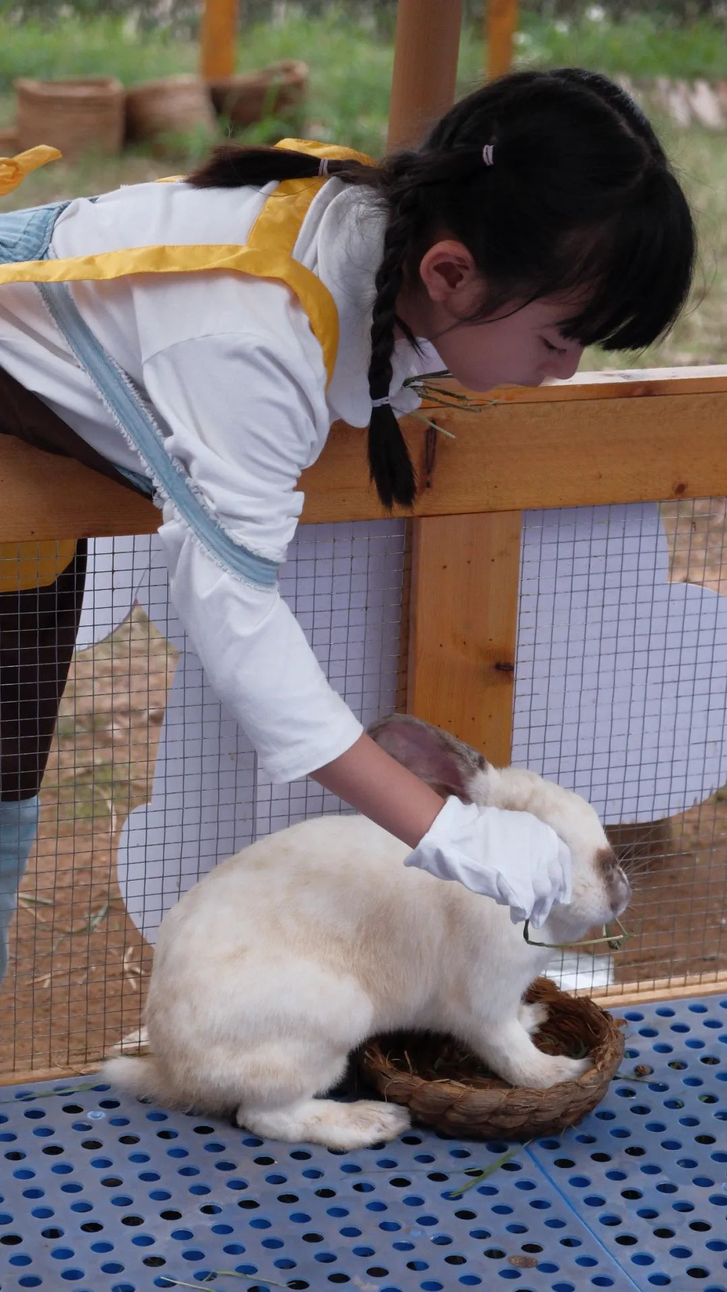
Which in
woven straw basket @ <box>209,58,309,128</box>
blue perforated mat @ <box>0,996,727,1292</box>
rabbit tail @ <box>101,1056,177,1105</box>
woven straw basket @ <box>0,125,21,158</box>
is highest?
woven straw basket @ <box>209,58,309,128</box>

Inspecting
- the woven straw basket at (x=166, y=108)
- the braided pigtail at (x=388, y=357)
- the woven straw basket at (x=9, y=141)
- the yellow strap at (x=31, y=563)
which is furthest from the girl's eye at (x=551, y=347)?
the woven straw basket at (x=166, y=108)

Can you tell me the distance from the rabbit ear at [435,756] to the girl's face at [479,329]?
→ 1.25 ft

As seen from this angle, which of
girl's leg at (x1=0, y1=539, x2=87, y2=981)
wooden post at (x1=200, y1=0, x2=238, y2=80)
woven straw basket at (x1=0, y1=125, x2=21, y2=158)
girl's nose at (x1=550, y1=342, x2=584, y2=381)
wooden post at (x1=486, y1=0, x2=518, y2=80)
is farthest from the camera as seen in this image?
wooden post at (x1=200, y1=0, x2=238, y2=80)

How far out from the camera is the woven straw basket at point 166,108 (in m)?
6.32

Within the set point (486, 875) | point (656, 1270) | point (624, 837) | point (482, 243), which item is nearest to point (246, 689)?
point (486, 875)

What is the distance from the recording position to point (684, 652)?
2.24 metres

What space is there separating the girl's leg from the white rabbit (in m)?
0.26

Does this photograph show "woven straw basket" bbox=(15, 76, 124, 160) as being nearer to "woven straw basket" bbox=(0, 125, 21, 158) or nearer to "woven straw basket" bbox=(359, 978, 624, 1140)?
"woven straw basket" bbox=(0, 125, 21, 158)

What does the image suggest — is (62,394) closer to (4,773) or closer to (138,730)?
(4,773)

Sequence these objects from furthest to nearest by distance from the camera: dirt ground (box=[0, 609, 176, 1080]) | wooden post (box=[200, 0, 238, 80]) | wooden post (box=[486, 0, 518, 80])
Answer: wooden post (box=[200, 0, 238, 80]), wooden post (box=[486, 0, 518, 80]), dirt ground (box=[0, 609, 176, 1080])

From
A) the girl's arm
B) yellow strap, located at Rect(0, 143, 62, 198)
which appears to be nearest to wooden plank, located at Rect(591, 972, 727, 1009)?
the girl's arm

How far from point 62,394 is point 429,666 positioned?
695 mm

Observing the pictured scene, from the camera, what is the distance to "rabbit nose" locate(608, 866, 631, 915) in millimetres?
1777

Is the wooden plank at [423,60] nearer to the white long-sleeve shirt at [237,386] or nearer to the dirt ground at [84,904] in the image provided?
the white long-sleeve shirt at [237,386]
